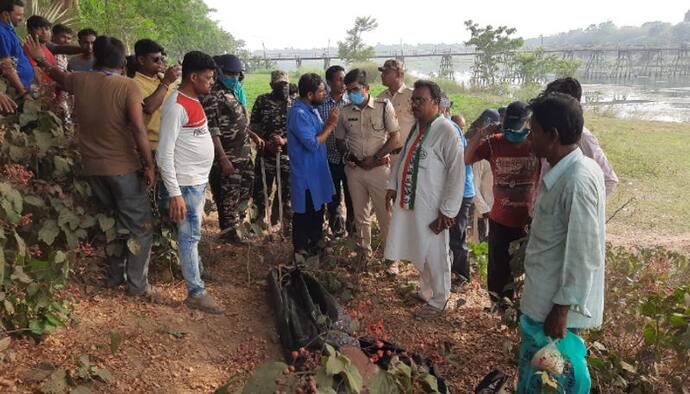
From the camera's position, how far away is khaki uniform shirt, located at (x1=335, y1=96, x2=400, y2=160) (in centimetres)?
421

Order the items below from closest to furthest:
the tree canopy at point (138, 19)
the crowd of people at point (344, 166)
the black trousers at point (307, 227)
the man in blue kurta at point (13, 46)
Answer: the crowd of people at point (344, 166) → the man in blue kurta at point (13, 46) → the black trousers at point (307, 227) → the tree canopy at point (138, 19)

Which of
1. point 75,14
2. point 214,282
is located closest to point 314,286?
point 214,282

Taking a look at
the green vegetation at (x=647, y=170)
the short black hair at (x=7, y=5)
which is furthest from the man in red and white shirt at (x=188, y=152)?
the green vegetation at (x=647, y=170)

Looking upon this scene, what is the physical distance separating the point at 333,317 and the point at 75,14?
6929 mm

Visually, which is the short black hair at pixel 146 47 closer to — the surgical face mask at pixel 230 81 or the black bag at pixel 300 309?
the surgical face mask at pixel 230 81

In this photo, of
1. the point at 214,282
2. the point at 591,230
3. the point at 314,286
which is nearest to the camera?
the point at 591,230

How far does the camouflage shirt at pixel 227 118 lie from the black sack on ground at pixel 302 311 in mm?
1256

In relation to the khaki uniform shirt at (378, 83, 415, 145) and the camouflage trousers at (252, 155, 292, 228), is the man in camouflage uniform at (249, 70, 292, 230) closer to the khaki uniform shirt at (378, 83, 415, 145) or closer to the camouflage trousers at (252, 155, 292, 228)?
the camouflage trousers at (252, 155, 292, 228)

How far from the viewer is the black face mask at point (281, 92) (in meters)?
4.65

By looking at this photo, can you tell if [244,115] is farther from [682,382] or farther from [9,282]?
[682,382]

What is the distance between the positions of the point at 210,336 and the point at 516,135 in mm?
2184

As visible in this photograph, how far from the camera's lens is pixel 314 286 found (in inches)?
130

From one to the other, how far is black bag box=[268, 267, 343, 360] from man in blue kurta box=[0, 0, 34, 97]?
2317 millimetres

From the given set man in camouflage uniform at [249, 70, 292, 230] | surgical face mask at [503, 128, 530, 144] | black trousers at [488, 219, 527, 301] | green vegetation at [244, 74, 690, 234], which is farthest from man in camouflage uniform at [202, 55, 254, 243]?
green vegetation at [244, 74, 690, 234]
